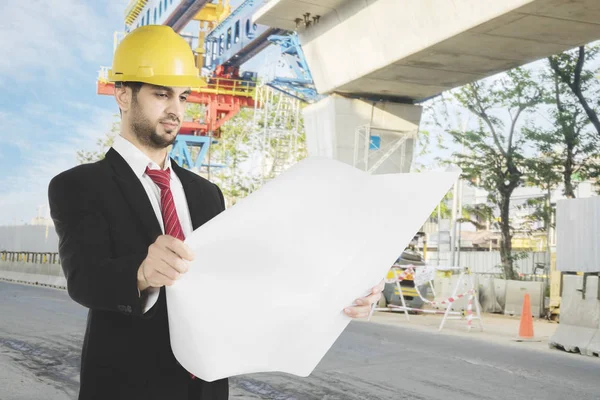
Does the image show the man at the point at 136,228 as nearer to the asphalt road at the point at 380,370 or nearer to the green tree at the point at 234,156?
the asphalt road at the point at 380,370

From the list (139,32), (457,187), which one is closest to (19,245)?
(457,187)

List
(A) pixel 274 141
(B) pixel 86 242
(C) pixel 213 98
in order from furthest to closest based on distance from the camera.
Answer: (C) pixel 213 98 → (A) pixel 274 141 → (B) pixel 86 242

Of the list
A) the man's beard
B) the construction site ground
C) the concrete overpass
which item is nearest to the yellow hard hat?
the man's beard

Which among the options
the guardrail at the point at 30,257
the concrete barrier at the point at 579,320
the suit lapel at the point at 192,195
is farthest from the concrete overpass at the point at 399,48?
the suit lapel at the point at 192,195

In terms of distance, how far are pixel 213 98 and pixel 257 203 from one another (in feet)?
174

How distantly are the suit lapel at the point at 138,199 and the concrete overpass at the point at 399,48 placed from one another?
13.8 m

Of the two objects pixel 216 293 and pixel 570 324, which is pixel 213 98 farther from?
pixel 216 293

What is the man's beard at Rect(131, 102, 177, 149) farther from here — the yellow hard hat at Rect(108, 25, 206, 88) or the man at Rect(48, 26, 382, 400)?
the yellow hard hat at Rect(108, 25, 206, 88)

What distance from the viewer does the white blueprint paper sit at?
1651 mm

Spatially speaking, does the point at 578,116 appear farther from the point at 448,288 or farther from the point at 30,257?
the point at 30,257

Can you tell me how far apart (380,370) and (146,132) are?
7227mm

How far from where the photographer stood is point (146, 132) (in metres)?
2.24

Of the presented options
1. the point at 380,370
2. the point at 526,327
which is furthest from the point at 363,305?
the point at 526,327

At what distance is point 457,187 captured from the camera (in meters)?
33.6
